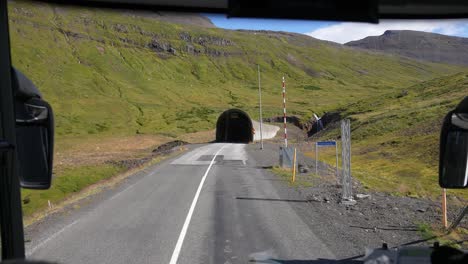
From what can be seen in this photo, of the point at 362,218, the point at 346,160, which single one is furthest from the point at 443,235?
the point at 346,160

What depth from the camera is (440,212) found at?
44.0 feet

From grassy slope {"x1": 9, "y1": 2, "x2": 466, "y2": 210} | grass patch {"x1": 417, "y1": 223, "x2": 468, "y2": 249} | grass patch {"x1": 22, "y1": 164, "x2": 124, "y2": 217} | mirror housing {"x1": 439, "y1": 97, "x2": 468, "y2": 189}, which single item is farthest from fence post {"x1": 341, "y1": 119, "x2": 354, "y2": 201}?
grassy slope {"x1": 9, "y1": 2, "x2": 466, "y2": 210}

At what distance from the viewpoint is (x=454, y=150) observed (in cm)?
352

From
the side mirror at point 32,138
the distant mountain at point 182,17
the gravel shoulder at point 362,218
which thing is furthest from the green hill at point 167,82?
the side mirror at point 32,138

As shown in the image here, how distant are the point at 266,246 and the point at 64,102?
99.8 metres

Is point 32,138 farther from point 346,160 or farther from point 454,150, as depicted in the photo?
point 346,160

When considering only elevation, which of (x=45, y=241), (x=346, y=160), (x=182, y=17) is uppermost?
(x=182, y=17)

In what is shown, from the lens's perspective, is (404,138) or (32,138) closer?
(32,138)

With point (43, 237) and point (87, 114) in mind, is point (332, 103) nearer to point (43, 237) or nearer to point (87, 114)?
point (87, 114)

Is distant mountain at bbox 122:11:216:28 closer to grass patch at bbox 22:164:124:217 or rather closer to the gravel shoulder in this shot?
the gravel shoulder

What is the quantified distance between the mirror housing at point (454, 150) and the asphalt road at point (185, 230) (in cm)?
489

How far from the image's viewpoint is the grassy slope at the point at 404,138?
27.8m

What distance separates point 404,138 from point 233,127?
2712 centimetres

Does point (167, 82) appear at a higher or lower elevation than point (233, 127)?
higher
